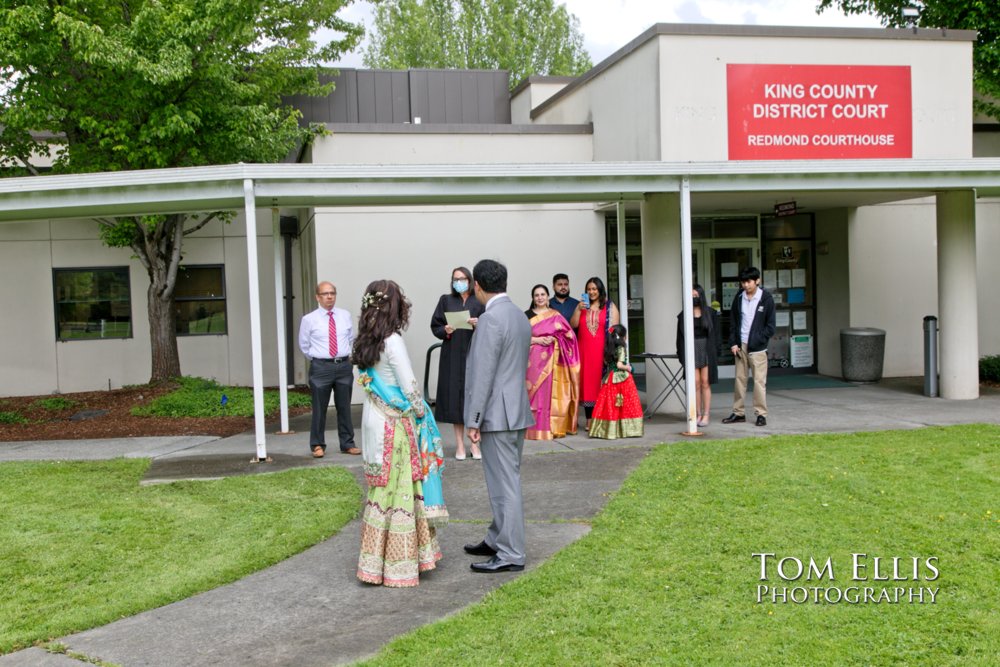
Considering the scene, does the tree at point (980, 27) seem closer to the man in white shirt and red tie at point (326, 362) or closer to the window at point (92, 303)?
the man in white shirt and red tie at point (326, 362)

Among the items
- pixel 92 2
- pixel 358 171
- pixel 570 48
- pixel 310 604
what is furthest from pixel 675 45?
pixel 570 48

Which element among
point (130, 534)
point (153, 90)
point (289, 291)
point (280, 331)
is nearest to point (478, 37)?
point (289, 291)

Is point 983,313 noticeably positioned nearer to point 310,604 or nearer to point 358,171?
point 358,171

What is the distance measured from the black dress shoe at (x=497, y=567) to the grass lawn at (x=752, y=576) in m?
0.17

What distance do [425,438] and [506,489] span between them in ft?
1.85

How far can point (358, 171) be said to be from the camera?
9164mm

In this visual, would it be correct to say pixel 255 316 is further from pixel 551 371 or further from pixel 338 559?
pixel 338 559

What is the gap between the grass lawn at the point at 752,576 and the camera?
437 cm

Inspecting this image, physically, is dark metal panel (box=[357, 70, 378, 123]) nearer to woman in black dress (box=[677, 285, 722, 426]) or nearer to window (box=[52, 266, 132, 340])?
window (box=[52, 266, 132, 340])

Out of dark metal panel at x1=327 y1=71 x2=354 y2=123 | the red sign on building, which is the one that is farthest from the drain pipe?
the red sign on building

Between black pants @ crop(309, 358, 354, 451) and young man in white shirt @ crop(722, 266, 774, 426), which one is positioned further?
young man in white shirt @ crop(722, 266, 774, 426)

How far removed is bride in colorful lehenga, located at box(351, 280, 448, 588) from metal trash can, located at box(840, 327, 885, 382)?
35.1ft

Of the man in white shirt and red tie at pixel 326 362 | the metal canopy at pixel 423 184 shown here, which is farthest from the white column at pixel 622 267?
the man in white shirt and red tie at pixel 326 362

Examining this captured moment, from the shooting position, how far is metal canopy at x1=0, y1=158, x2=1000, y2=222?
9.05m
